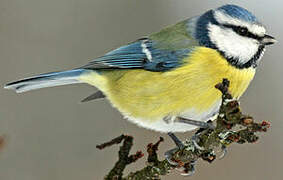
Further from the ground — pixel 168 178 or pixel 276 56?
pixel 276 56

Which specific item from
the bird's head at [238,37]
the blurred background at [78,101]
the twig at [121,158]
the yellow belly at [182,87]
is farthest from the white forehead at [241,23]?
the blurred background at [78,101]

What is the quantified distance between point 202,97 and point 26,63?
232cm

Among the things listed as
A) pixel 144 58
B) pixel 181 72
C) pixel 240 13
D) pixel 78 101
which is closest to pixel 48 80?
pixel 144 58

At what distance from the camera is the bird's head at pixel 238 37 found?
1902 mm

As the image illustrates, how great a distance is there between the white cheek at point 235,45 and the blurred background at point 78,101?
1.30 meters

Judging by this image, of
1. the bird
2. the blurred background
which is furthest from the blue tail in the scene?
the blurred background

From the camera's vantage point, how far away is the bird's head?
190 centimetres

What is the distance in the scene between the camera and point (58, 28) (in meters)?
4.26

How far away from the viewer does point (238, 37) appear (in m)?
1.94

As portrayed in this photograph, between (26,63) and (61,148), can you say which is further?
(26,63)

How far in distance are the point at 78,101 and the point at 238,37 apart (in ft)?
6.72

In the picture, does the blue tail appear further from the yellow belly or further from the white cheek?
the white cheek

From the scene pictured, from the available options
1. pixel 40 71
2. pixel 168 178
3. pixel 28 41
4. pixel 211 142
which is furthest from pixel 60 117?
pixel 211 142

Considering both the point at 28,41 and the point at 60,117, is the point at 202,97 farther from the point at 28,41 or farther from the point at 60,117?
the point at 28,41
